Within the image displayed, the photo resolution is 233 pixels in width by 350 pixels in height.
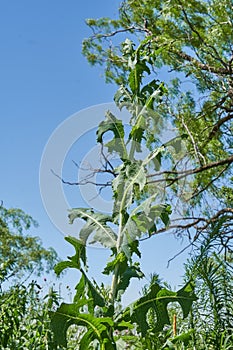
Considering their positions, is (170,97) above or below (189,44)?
below

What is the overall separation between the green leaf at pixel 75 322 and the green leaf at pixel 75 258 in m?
0.16

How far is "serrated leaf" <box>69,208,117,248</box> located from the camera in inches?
64.7

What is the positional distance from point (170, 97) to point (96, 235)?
6.67 meters

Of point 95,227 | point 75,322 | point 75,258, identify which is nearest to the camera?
point 75,322

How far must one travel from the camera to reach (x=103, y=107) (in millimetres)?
1854

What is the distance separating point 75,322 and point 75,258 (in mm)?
187

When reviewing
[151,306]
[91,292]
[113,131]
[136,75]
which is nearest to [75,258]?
[91,292]

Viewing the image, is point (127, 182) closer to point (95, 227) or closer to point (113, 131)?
point (95, 227)

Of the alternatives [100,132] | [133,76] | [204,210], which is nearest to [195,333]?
[100,132]

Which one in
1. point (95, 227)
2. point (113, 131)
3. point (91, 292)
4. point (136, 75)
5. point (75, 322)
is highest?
point (136, 75)

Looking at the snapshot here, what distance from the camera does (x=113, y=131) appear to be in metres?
1.85

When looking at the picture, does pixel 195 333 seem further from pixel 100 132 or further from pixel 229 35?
pixel 229 35

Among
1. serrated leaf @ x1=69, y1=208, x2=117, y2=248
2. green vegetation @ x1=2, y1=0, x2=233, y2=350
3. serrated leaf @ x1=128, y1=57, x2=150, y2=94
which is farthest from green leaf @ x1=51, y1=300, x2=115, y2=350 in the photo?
serrated leaf @ x1=128, y1=57, x2=150, y2=94

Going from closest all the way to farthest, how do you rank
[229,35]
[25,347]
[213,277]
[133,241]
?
[213,277] → [133,241] → [25,347] → [229,35]
